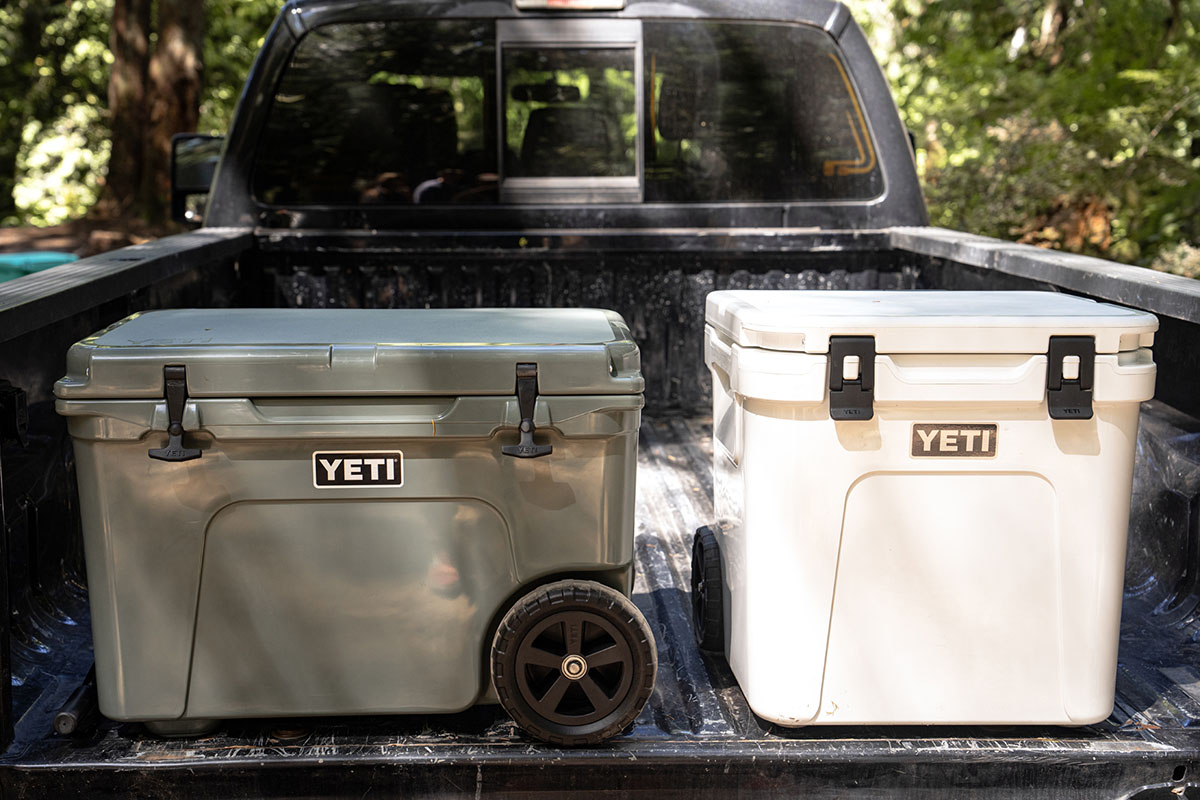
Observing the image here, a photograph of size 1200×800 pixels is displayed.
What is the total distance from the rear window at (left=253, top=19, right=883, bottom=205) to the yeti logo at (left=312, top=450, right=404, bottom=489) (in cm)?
220

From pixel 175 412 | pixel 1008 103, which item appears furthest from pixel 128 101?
pixel 175 412

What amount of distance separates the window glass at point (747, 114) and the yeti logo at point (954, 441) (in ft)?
7.18

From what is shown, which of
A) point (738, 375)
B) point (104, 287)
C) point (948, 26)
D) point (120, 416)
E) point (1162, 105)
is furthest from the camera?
point (948, 26)

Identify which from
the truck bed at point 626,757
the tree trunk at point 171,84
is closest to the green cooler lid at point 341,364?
the truck bed at point 626,757

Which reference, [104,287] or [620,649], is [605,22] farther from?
[620,649]

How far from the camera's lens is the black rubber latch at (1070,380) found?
182 centimetres

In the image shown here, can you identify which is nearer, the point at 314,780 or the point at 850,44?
the point at 314,780

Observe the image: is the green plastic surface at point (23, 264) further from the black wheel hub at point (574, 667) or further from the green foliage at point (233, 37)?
the green foliage at point (233, 37)

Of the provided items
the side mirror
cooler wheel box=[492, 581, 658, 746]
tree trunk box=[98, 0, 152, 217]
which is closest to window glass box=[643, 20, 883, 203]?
the side mirror

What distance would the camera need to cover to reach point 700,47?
12.6 feet

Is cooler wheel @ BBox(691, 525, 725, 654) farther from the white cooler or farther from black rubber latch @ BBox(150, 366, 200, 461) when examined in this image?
black rubber latch @ BBox(150, 366, 200, 461)

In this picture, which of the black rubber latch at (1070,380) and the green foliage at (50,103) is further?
the green foliage at (50,103)

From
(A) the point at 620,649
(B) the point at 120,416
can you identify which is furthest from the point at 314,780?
(B) the point at 120,416

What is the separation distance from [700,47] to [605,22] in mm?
325
